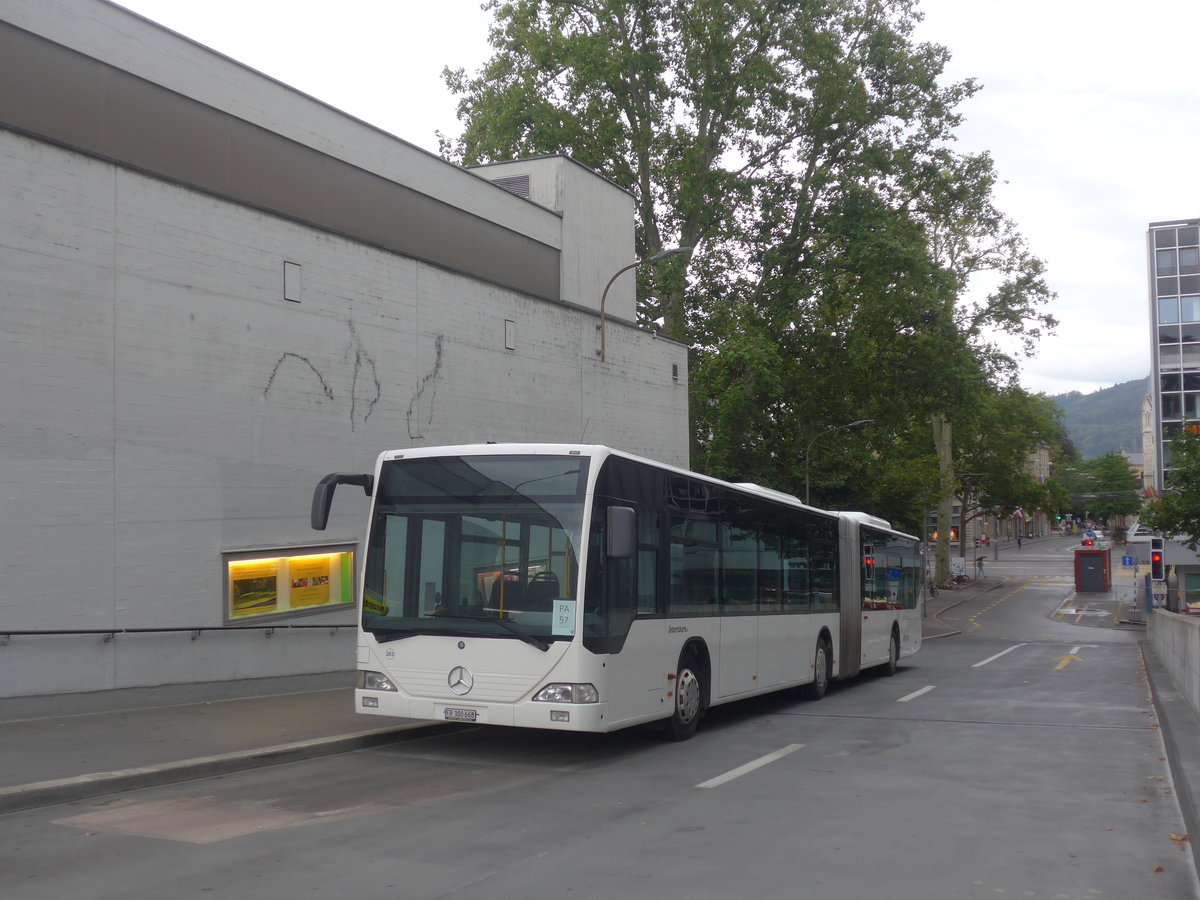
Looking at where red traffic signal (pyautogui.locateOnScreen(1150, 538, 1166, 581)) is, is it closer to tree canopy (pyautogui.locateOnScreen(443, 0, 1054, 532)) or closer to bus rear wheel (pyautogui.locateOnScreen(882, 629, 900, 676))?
tree canopy (pyautogui.locateOnScreen(443, 0, 1054, 532))

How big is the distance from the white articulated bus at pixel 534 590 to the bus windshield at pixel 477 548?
13 millimetres

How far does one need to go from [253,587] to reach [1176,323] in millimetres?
85387

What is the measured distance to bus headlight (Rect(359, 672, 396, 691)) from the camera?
10633 millimetres

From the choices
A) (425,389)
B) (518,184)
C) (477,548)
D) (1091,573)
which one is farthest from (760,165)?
(1091,573)

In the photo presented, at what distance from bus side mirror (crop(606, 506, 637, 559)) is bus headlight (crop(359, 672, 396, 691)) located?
2.52 meters

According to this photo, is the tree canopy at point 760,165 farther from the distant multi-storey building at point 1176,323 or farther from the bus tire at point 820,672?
the distant multi-storey building at point 1176,323

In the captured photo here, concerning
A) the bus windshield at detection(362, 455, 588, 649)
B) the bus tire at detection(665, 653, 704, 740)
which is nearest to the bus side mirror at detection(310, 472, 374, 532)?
the bus windshield at detection(362, 455, 588, 649)

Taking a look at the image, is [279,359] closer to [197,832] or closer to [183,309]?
[183,309]

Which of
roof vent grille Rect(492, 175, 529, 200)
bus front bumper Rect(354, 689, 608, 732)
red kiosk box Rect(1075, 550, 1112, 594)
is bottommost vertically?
red kiosk box Rect(1075, 550, 1112, 594)

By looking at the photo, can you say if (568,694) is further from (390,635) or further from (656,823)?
(656,823)

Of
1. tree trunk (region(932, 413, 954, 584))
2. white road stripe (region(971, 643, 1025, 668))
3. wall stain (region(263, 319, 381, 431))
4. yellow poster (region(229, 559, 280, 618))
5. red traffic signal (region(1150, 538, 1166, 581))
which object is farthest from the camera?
tree trunk (region(932, 413, 954, 584))

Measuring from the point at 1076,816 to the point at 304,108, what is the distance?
1422cm

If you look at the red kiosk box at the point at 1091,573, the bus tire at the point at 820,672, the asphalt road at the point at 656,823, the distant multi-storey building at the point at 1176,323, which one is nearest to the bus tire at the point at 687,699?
the asphalt road at the point at 656,823

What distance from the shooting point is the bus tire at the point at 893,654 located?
73.4 feet
